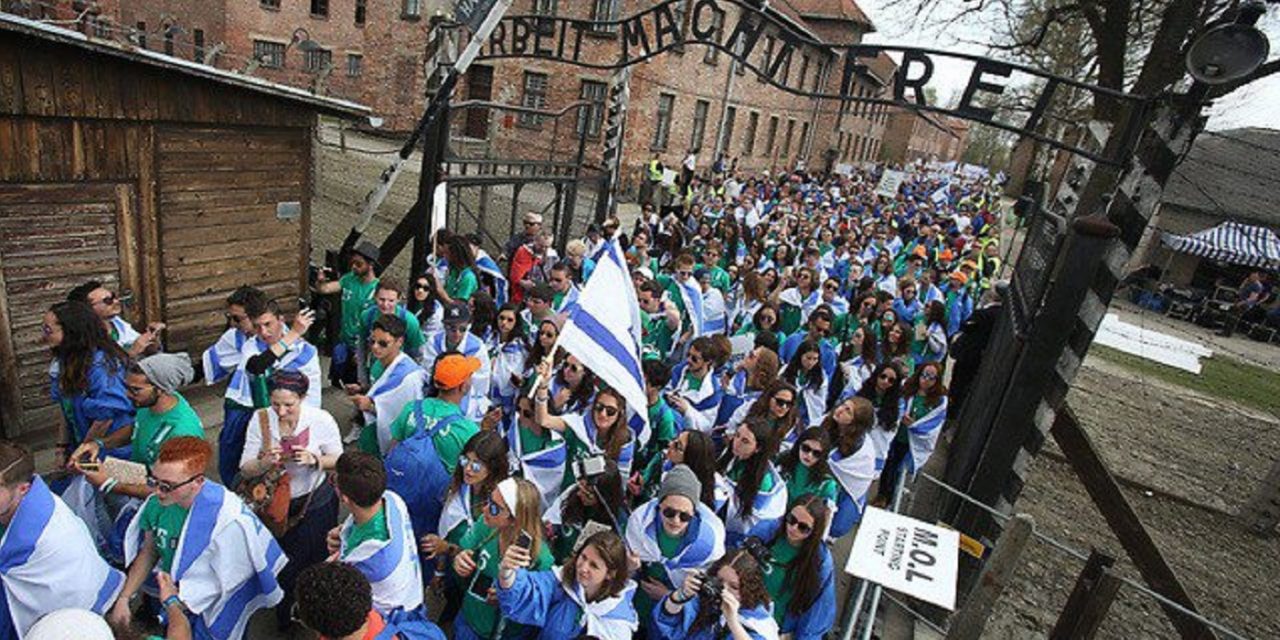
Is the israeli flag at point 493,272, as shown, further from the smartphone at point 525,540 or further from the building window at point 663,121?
the building window at point 663,121

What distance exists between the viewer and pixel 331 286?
22.5 feet

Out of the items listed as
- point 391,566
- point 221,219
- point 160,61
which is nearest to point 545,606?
point 391,566

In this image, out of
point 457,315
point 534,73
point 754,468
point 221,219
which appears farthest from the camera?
point 534,73

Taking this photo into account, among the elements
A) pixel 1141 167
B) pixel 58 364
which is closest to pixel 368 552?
pixel 58 364

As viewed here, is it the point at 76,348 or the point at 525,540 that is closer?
the point at 525,540

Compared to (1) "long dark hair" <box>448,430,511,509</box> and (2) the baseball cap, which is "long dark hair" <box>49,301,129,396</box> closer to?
(2) the baseball cap

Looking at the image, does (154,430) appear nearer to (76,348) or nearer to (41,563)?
(76,348)

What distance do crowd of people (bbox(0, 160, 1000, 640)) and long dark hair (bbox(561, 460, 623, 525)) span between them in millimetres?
13

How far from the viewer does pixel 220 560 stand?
309 centimetres

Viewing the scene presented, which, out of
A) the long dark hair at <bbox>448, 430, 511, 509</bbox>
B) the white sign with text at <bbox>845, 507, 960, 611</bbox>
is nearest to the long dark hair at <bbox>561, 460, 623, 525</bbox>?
the long dark hair at <bbox>448, 430, 511, 509</bbox>

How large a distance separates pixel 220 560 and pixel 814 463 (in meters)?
3.40

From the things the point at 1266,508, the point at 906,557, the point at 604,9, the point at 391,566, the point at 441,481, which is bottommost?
the point at 1266,508

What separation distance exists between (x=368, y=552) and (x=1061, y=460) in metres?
9.09

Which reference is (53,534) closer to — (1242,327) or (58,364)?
(58,364)
